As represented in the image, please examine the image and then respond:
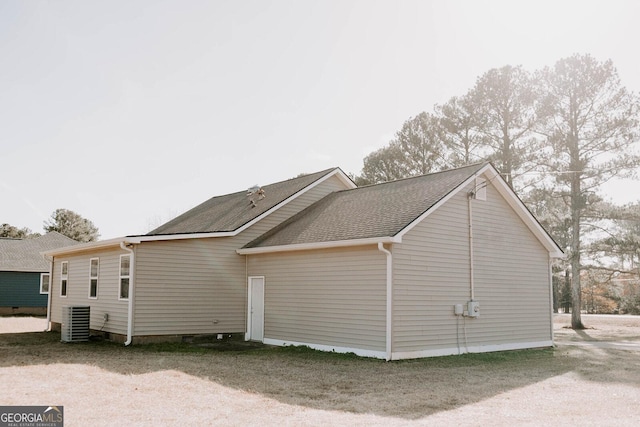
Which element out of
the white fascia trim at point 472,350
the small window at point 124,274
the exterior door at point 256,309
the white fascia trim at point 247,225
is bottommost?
the white fascia trim at point 472,350

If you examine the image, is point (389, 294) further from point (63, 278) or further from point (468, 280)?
point (63, 278)

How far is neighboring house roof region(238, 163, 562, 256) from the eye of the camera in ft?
42.9

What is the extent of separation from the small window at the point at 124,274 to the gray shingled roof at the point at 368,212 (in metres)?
3.50

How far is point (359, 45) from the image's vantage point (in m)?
15.0

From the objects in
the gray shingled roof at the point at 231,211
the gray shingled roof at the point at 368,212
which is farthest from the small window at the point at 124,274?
the gray shingled roof at the point at 368,212

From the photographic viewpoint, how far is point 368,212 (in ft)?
48.6

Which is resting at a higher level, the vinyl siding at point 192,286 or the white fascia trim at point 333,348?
the vinyl siding at point 192,286

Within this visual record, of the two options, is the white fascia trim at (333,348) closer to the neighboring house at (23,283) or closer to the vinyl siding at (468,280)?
the vinyl siding at (468,280)

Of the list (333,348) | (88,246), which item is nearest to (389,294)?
(333,348)

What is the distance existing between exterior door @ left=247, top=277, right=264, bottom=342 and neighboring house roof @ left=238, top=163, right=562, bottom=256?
41.7 inches

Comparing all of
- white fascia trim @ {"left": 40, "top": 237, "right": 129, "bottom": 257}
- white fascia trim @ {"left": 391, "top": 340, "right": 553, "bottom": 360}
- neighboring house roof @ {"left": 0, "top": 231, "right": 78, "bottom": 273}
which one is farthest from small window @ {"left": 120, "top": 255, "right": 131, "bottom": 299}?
neighboring house roof @ {"left": 0, "top": 231, "right": 78, "bottom": 273}

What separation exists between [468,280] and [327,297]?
3.69 metres

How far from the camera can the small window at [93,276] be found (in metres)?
18.1

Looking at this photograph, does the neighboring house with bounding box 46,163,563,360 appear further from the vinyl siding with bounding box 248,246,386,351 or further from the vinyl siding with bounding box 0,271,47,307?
the vinyl siding with bounding box 0,271,47,307
